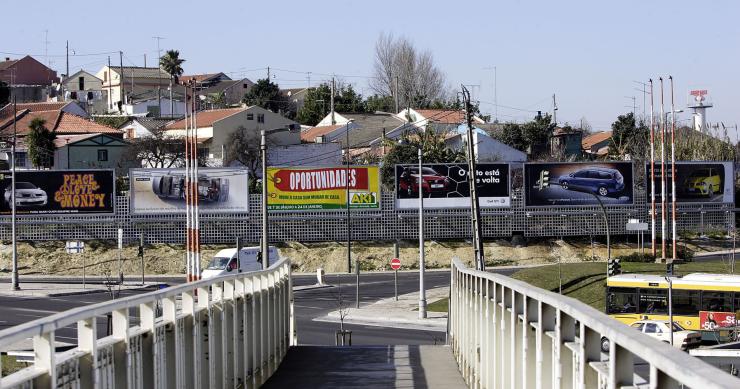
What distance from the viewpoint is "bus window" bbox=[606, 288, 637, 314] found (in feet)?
133

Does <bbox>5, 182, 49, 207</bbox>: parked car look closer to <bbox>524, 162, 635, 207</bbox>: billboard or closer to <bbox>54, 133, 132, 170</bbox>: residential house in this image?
<bbox>54, 133, 132, 170</bbox>: residential house

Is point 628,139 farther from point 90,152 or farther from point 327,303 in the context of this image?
point 327,303

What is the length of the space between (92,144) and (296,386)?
79.4 meters

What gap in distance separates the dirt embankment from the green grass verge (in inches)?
461

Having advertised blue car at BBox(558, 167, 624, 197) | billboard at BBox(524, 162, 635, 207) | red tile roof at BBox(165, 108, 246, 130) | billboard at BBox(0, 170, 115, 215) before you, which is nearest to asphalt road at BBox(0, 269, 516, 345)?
billboard at BBox(0, 170, 115, 215)

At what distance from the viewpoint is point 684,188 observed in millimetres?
77625

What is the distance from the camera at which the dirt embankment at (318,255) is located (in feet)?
237

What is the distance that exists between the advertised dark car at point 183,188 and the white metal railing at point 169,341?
56746mm

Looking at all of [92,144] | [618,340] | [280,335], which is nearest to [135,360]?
[618,340]

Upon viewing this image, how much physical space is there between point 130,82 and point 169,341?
146m

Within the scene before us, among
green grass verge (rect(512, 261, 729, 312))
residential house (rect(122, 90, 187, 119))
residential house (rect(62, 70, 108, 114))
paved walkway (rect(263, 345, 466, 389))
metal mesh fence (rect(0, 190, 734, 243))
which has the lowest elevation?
green grass verge (rect(512, 261, 729, 312))

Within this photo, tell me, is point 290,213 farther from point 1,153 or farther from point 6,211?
point 1,153

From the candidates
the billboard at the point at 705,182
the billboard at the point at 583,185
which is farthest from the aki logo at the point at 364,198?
the billboard at the point at 705,182

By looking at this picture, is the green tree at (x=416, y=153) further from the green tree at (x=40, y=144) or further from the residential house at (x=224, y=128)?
the green tree at (x=40, y=144)
